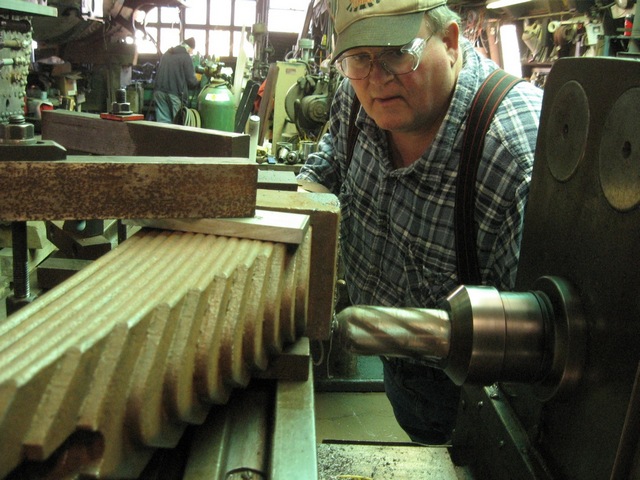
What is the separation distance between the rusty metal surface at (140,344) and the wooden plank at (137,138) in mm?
287

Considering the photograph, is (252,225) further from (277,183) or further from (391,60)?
(391,60)

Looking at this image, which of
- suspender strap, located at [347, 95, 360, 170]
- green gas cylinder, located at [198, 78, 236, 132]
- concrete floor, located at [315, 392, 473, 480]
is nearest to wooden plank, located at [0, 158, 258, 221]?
concrete floor, located at [315, 392, 473, 480]

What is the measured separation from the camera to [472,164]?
3.84 ft

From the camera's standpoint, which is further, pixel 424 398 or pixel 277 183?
pixel 424 398

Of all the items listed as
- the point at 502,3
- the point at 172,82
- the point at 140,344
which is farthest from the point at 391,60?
the point at 172,82

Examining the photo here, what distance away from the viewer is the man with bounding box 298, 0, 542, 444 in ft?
3.67

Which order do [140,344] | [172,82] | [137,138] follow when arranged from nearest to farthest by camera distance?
[140,344]
[137,138]
[172,82]

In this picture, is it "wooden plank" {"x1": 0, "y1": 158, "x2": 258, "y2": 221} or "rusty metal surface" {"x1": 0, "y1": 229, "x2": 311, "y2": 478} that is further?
"wooden plank" {"x1": 0, "y1": 158, "x2": 258, "y2": 221}

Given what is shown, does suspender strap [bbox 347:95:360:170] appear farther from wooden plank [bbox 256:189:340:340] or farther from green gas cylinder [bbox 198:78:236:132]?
green gas cylinder [bbox 198:78:236:132]

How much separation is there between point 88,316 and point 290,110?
4.11m

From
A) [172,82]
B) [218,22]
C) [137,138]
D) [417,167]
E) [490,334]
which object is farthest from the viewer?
[218,22]

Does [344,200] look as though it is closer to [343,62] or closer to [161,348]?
[343,62]

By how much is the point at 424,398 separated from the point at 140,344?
1091 mm

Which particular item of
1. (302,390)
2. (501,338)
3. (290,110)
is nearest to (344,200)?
(302,390)
